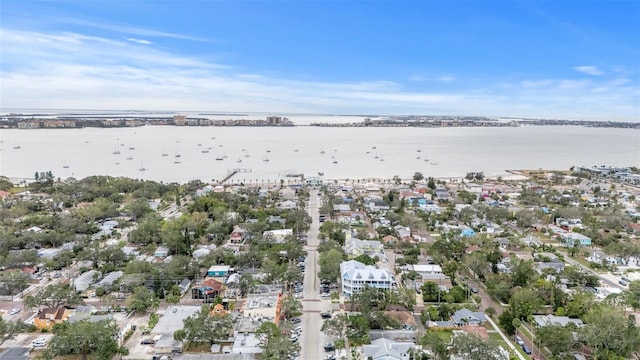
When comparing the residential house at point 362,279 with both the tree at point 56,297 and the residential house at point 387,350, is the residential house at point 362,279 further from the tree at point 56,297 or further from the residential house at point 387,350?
the tree at point 56,297

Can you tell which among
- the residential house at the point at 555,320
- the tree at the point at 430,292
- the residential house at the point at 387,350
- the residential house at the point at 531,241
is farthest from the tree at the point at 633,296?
the residential house at the point at 387,350

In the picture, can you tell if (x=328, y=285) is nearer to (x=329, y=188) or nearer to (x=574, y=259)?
(x=574, y=259)

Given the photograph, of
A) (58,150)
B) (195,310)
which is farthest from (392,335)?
(58,150)

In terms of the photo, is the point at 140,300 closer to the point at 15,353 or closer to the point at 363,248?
the point at 15,353

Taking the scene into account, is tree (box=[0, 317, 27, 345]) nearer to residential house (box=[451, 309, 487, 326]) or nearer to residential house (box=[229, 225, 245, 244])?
residential house (box=[229, 225, 245, 244])

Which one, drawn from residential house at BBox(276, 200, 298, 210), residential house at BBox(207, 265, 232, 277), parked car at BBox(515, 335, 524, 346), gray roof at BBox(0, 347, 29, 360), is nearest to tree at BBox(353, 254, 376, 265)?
residential house at BBox(207, 265, 232, 277)
